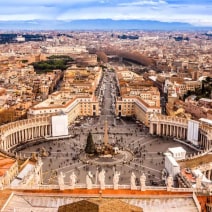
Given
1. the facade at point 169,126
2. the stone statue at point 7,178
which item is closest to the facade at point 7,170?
the stone statue at point 7,178

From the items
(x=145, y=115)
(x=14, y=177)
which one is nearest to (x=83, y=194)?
(x=14, y=177)

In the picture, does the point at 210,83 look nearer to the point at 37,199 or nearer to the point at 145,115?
the point at 145,115

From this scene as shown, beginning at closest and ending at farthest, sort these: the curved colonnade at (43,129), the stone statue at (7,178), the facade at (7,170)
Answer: the stone statue at (7,178) < the facade at (7,170) < the curved colonnade at (43,129)

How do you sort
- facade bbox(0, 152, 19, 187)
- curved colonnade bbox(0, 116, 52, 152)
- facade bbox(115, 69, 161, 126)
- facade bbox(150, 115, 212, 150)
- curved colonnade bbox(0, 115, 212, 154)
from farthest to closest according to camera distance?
facade bbox(115, 69, 161, 126) < facade bbox(150, 115, 212, 150) < curved colonnade bbox(0, 115, 212, 154) < curved colonnade bbox(0, 116, 52, 152) < facade bbox(0, 152, 19, 187)

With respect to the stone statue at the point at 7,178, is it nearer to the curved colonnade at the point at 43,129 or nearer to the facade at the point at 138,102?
the curved colonnade at the point at 43,129

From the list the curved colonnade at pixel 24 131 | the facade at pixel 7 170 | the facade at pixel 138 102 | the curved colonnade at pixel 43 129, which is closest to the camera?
the facade at pixel 7 170

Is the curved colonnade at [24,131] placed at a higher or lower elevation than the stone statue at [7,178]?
lower

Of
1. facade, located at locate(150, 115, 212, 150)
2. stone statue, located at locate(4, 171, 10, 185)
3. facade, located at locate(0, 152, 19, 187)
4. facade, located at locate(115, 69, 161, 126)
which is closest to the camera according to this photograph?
stone statue, located at locate(4, 171, 10, 185)

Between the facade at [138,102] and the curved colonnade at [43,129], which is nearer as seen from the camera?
the curved colonnade at [43,129]

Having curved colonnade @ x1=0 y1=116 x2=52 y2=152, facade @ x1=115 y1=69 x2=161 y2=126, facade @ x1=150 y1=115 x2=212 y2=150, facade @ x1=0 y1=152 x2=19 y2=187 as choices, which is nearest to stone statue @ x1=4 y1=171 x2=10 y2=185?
facade @ x1=0 y1=152 x2=19 y2=187

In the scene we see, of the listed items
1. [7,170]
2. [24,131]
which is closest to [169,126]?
[24,131]

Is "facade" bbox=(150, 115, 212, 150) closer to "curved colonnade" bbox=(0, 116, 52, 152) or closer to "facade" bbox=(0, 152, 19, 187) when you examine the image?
"curved colonnade" bbox=(0, 116, 52, 152)
